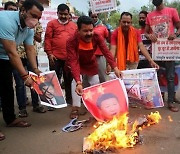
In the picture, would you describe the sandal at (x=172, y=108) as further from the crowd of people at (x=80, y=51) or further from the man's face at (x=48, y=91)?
the man's face at (x=48, y=91)

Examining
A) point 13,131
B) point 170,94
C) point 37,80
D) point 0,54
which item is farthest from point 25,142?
point 170,94

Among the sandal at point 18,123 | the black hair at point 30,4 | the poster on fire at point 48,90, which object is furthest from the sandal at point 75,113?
the black hair at point 30,4

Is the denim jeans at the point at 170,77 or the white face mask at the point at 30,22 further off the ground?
the white face mask at the point at 30,22

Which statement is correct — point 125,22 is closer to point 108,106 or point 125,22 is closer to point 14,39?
point 108,106

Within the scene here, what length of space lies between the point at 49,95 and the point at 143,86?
1.48 metres

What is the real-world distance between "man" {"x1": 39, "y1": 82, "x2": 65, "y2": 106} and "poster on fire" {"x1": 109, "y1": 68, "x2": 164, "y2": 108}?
3.53ft

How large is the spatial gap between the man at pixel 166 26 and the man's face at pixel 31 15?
230 centimetres

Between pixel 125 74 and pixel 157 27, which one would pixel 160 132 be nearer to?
pixel 125 74

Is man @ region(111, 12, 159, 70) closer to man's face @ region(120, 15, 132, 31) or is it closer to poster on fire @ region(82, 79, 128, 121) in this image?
man's face @ region(120, 15, 132, 31)

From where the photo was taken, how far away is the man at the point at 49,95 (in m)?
4.45

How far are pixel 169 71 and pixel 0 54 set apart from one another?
291 cm

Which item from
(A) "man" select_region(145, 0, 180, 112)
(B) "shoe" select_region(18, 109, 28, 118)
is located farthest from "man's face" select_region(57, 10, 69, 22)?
(B) "shoe" select_region(18, 109, 28, 118)

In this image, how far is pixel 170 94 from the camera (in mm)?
5461

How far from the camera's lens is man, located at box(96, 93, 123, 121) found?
4.21 metres
